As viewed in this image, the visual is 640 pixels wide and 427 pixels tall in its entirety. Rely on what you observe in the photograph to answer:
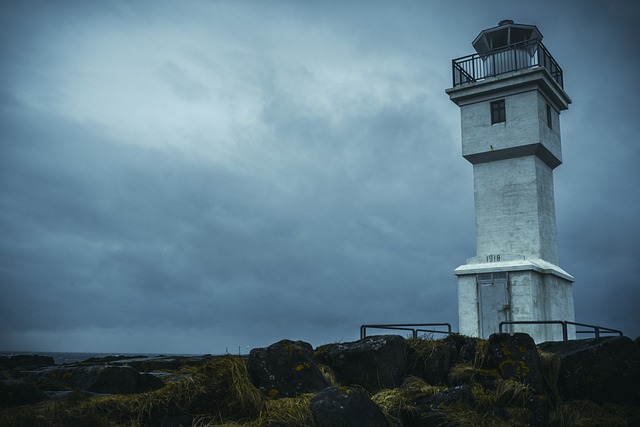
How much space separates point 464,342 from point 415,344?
1.04 meters

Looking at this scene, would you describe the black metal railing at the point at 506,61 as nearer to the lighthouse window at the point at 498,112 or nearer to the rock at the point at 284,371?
the lighthouse window at the point at 498,112

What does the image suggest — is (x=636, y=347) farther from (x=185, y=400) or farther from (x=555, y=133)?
(x=555, y=133)

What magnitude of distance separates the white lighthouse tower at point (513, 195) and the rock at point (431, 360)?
1270 cm

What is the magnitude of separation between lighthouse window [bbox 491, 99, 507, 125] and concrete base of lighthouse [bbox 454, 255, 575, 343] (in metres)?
5.76

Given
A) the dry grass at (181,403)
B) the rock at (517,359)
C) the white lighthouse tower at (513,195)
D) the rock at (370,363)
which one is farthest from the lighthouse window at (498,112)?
the dry grass at (181,403)

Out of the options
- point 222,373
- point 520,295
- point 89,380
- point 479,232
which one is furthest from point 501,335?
point 479,232

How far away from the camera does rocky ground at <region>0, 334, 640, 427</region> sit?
22.6ft

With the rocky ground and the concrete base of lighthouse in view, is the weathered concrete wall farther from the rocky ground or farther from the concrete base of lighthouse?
the rocky ground

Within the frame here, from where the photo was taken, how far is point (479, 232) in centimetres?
2448

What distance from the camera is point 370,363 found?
952 centimetres

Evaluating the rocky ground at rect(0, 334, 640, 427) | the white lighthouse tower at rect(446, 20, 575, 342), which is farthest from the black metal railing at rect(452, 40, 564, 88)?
the rocky ground at rect(0, 334, 640, 427)

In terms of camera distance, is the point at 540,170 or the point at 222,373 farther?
the point at 540,170

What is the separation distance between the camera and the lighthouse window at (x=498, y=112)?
82.1ft

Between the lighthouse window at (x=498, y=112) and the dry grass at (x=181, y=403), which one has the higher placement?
the lighthouse window at (x=498, y=112)
